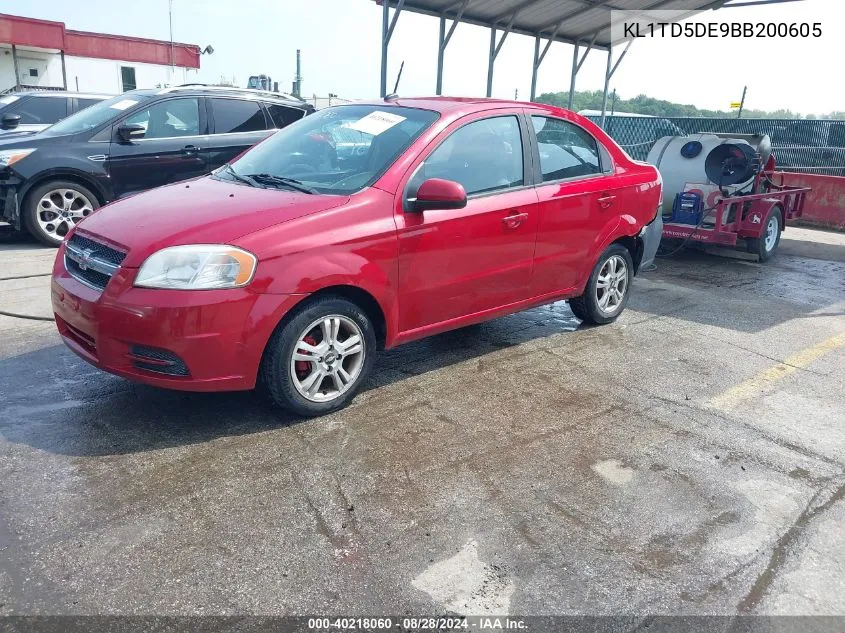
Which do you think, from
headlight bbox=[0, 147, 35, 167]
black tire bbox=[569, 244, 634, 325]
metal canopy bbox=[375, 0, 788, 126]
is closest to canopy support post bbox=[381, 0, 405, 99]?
metal canopy bbox=[375, 0, 788, 126]

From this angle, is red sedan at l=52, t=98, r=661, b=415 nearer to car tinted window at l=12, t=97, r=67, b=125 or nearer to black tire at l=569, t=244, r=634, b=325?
black tire at l=569, t=244, r=634, b=325

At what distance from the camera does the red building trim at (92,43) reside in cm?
3095

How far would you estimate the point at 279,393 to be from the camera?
11.6ft

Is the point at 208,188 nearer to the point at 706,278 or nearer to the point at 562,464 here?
the point at 562,464

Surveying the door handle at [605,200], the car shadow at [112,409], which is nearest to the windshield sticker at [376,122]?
the car shadow at [112,409]

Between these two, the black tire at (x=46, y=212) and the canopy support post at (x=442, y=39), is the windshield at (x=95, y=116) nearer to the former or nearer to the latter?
the black tire at (x=46, y=212)

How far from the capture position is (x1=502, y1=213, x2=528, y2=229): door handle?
438cm

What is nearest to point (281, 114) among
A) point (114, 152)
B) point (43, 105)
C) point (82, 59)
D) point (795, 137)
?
point (114, 152)

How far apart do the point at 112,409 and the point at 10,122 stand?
7.20m

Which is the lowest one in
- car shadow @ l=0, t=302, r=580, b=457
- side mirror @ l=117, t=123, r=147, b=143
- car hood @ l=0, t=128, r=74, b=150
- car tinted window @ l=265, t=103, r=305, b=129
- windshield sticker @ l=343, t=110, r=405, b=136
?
car shadow @ l=0, t=302, r=580, b=457

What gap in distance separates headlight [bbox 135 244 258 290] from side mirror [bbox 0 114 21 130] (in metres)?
7.36

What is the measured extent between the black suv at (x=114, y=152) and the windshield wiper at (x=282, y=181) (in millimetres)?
4122

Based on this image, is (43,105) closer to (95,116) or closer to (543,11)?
(95,116)

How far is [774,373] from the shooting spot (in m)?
4.84
